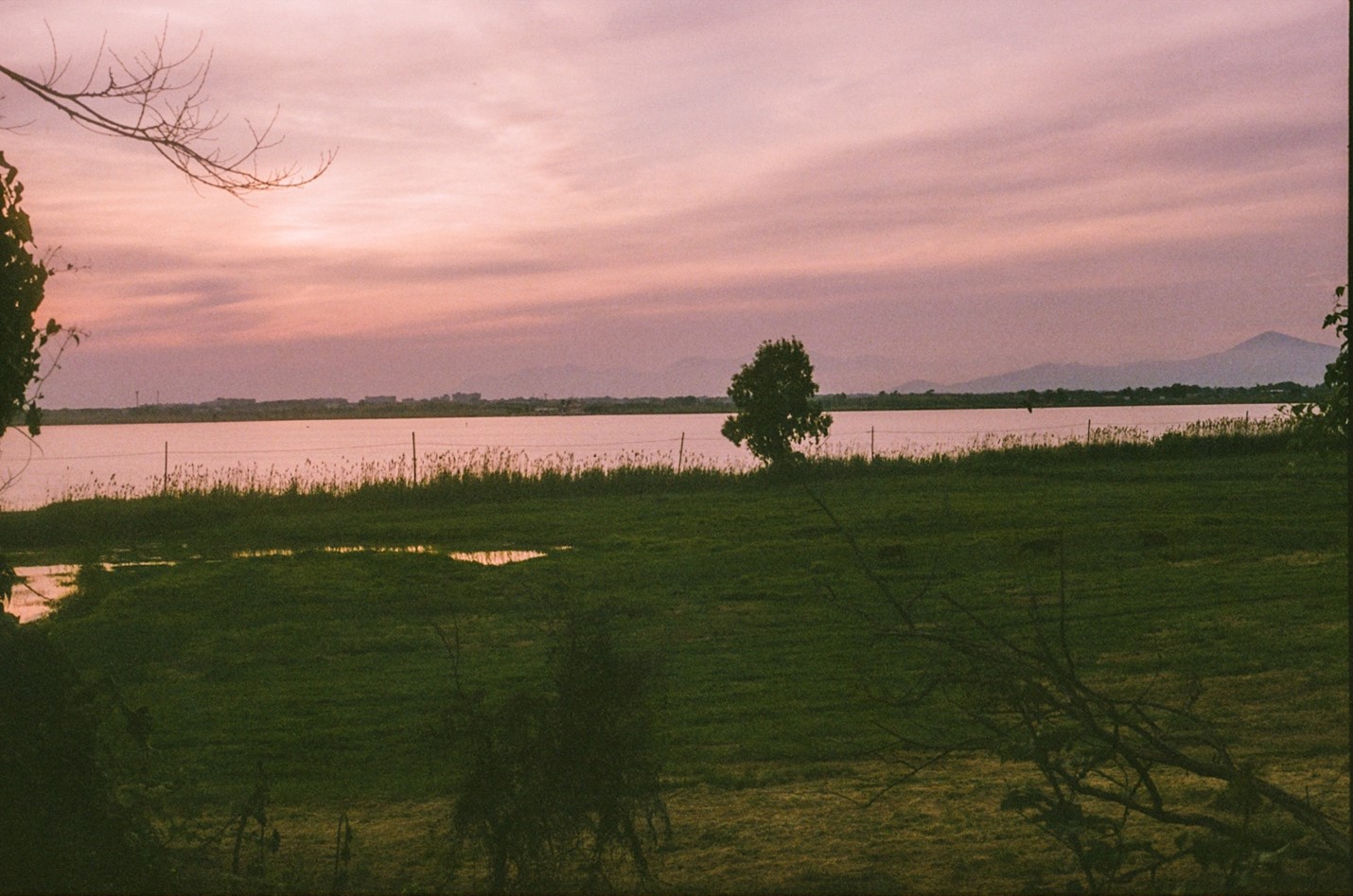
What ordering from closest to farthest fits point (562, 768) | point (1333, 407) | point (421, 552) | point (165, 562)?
point (562, 768)
point (1333, 407)
point (165, 562)
point (421, 552)

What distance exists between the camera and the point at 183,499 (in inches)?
982

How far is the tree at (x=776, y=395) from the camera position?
27.7m

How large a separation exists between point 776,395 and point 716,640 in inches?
692

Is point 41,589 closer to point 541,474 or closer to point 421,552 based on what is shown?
point 421,552

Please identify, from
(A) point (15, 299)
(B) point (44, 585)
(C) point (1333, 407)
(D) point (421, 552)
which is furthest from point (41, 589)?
(C) point (1333, 407)

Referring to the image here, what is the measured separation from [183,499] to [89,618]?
13537mm

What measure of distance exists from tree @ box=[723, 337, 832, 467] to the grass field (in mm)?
4038

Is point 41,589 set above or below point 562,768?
below

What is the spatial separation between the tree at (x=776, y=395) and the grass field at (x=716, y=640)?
4038mm

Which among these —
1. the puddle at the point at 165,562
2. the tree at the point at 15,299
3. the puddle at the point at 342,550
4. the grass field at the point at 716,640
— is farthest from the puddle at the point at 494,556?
the tree at the point at 15,299

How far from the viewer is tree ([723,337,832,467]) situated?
91.0 feet

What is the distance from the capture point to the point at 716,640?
10.6 m

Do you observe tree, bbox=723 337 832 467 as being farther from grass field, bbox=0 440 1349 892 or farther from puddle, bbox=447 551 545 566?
puddle, bbox=447 551 545 566

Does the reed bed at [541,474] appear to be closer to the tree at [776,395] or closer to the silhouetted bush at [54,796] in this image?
the tree at [776,395]
